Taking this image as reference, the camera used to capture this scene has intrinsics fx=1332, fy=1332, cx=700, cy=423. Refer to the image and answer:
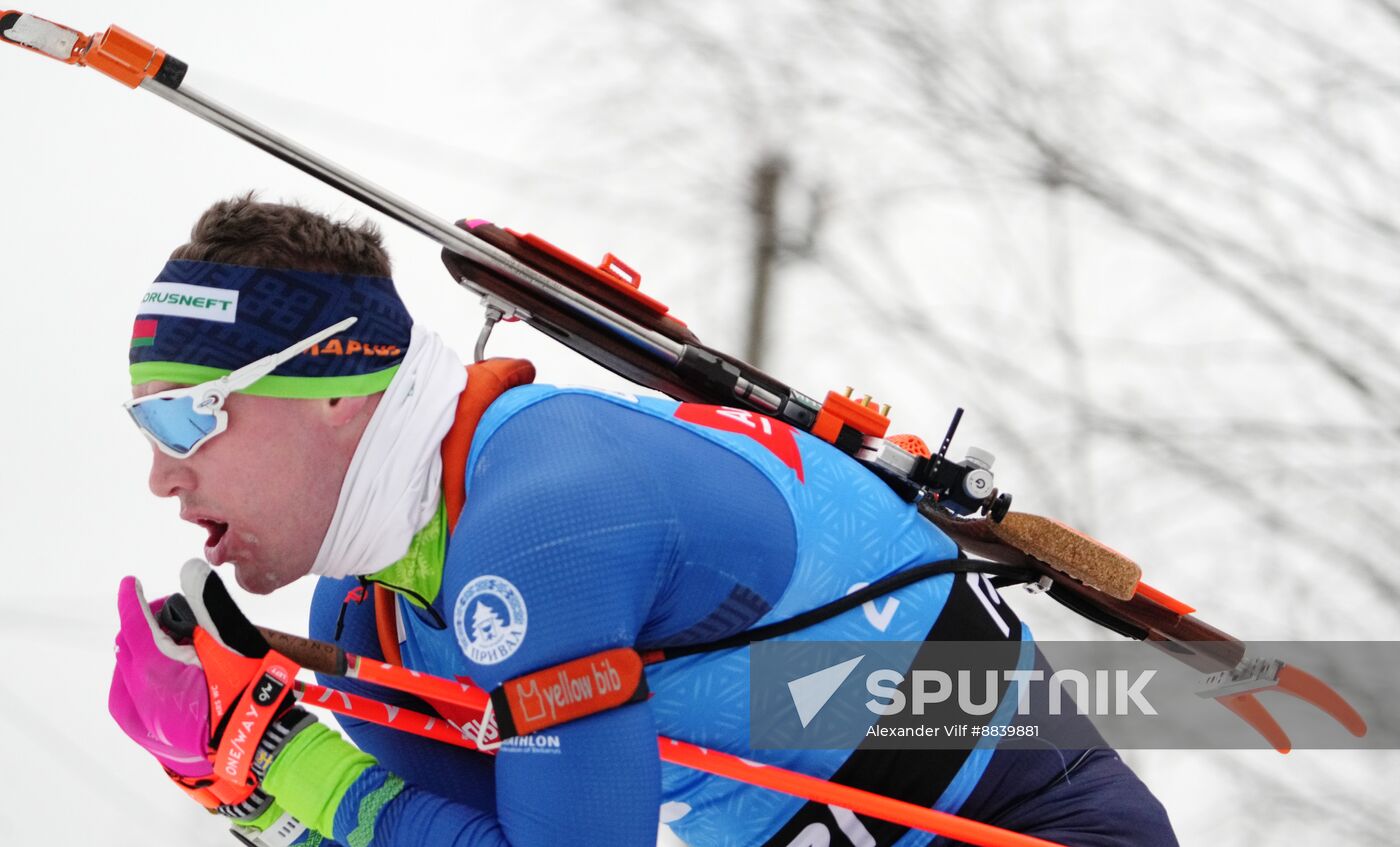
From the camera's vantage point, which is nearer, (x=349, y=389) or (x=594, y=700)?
(x=594, y=700)

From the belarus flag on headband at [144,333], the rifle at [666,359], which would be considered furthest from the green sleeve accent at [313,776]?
the rifle at [666,359]

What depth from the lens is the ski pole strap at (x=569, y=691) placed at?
1.15 m

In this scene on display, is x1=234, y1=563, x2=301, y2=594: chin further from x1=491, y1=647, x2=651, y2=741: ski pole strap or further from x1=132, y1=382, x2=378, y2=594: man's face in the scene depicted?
x1=491, y1=647, x2=651, y2=741: ski pole strap

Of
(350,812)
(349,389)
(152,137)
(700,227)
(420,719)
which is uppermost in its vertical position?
(700,227)

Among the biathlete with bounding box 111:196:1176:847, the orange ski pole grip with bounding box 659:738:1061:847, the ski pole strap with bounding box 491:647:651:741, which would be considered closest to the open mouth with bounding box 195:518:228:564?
the biathlete with bounding box 111:196:1176:847

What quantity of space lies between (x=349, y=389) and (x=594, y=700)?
0.42 m

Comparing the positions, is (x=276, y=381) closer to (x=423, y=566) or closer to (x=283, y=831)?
(x=423, y=566)

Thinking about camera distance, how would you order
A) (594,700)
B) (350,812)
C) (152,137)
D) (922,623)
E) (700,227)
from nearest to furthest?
(594,700)
(350,812)
(922,623)
(152,137)
(700,227)

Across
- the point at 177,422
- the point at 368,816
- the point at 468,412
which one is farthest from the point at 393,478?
the point at 368,816

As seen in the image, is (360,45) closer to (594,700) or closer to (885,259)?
(885,259)

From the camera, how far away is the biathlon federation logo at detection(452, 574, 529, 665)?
3.85 ft

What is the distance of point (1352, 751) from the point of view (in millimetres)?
3053

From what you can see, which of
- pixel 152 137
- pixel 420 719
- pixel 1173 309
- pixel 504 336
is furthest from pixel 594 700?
pixel 1173 309

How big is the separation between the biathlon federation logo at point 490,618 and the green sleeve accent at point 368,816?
0.66 feet
